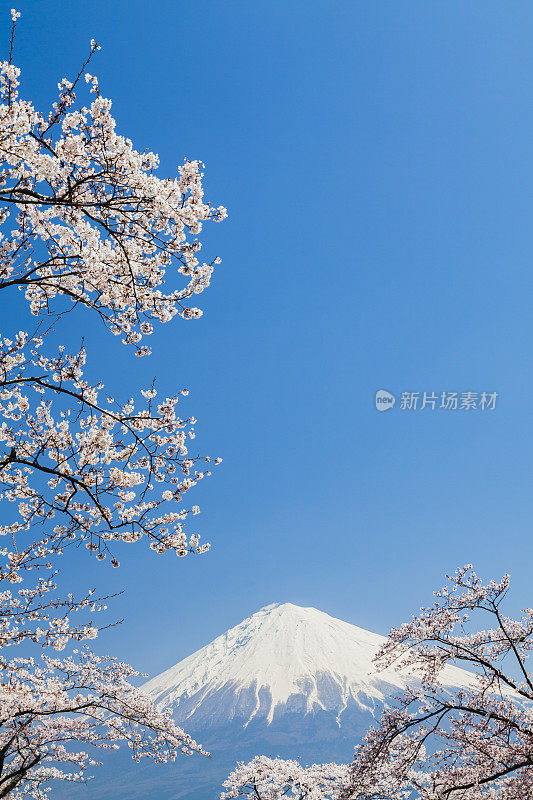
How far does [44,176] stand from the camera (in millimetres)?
4285

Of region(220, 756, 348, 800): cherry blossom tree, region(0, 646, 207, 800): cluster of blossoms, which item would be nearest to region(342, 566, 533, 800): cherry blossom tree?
region(0, 646, 207, 800): cluster of blossoms

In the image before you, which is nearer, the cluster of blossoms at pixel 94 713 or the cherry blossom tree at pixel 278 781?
the cluster of blossoms at pixel 94 713

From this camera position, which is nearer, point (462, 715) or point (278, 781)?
point (462, 715)

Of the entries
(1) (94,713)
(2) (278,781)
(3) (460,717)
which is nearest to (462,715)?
(3) (460,717)

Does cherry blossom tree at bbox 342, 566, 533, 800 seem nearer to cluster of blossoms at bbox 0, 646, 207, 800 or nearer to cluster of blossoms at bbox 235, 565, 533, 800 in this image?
cluster of blossoms at bbox 235, 565, 533, 800

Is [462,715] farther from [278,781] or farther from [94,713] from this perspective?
[278,781]

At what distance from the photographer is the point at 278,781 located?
1838 cm

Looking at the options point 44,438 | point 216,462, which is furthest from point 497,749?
point 44,438

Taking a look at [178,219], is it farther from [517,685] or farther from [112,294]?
[517,685]

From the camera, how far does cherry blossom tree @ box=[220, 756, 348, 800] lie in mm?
17484

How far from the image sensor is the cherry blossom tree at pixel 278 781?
57.4ft

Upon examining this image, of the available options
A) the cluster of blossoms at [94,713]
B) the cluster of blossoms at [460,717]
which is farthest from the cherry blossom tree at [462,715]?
the cluster of blossoms at [94,713]

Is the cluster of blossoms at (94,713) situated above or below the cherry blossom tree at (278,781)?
above

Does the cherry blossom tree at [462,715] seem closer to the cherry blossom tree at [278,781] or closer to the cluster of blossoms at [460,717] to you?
the cluster of blossoms at [460,717]
